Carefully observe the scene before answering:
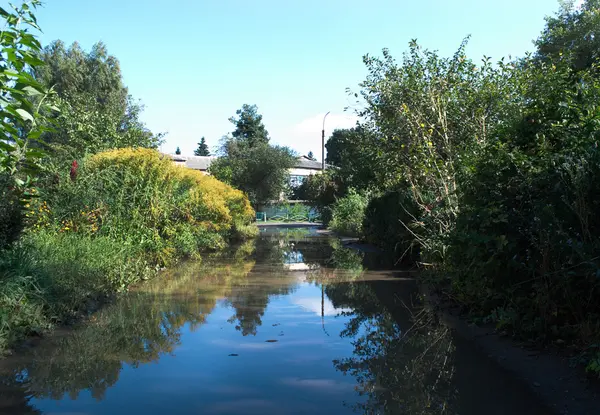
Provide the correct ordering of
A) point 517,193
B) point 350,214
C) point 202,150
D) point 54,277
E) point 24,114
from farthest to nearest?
point 202,150 < point 350,214 < point 54,277 < point 517,193 < point 24,114

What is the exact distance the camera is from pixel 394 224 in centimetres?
1716

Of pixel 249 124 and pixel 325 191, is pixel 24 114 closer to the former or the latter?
pixel 325 191

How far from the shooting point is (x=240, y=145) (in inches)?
2557

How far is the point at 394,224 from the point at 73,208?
394 inches

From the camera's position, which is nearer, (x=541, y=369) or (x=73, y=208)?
(x=541, y=369)

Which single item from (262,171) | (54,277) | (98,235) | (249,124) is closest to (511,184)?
(54,277)

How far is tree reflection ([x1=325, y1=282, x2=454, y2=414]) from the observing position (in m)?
4.87

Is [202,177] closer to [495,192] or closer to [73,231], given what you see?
[73,231]

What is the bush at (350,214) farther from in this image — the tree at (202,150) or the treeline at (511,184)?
the tree at (202,150)

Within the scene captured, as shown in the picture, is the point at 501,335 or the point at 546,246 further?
the point at 501,335

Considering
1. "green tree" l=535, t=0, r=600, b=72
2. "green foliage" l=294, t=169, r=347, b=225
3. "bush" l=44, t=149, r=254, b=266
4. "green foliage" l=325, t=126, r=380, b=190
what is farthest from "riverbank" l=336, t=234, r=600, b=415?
"green foliage" l=294, t=169, r=347, b=225

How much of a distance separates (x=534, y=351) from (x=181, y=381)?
407 centimetres

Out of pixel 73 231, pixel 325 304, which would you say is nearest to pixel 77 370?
pixel 325 304

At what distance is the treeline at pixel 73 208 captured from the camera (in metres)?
3.64
